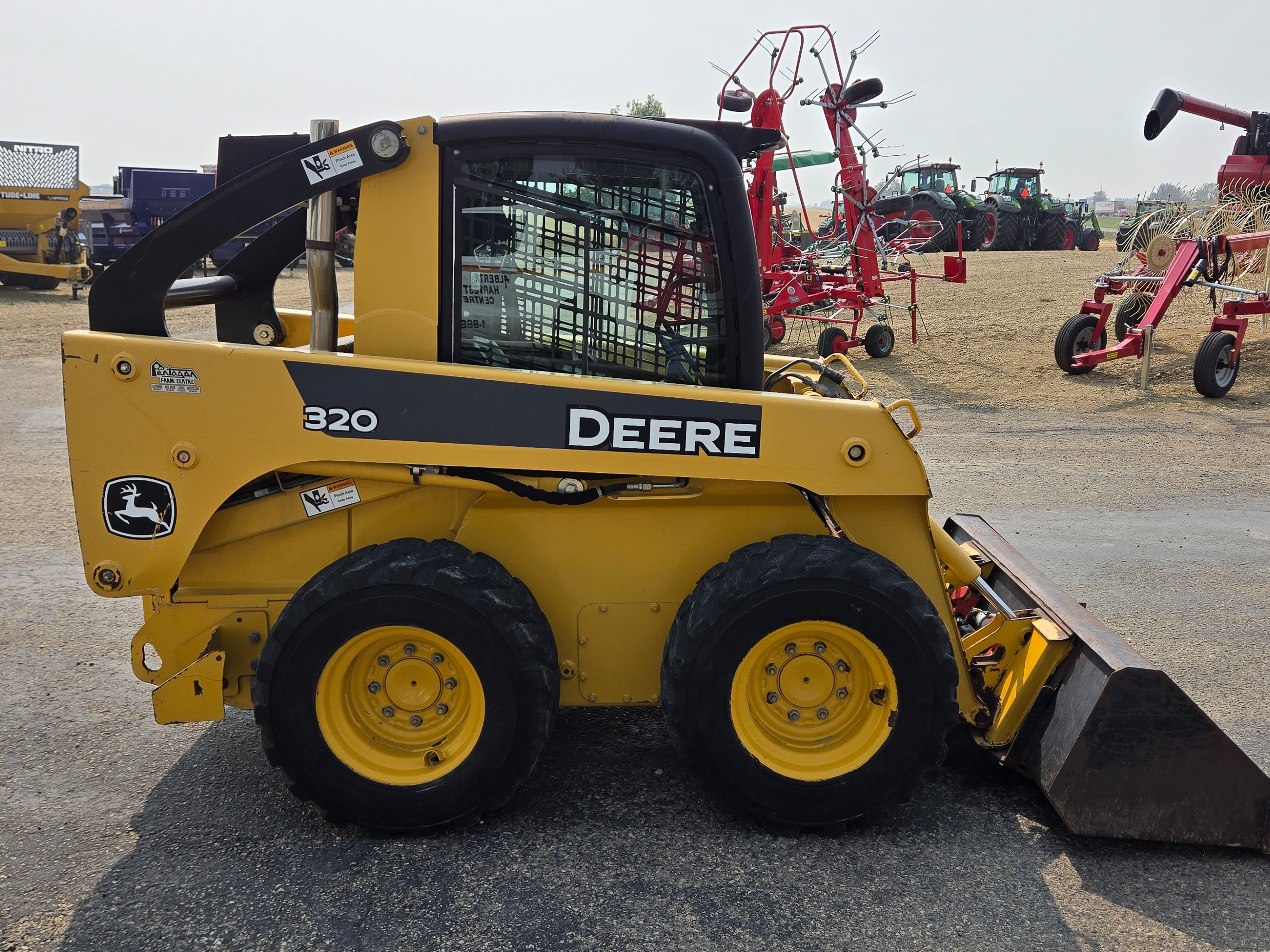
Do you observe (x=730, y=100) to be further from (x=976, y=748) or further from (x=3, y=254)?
(x=3, y=254)

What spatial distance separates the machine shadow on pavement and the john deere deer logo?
0.99m

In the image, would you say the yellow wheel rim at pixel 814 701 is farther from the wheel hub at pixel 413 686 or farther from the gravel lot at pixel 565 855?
the wheel hub at pixel 413 686

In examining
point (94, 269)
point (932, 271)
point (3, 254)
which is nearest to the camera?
point (3, 254)

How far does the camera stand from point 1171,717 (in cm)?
317

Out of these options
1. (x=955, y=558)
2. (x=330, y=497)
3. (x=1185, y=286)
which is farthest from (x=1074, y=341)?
(x=330, y=497)

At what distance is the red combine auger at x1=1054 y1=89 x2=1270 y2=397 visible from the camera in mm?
11461

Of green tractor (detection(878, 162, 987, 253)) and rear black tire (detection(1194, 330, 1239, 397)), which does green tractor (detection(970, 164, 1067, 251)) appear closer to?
green tractor (detection(878, 162, 987, 253))

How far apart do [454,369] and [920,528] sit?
1.69 m

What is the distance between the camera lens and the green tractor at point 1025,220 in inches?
1244

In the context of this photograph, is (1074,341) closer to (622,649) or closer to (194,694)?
(622,649)

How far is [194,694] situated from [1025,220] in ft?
110

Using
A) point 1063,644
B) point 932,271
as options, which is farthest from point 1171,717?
point 932,271

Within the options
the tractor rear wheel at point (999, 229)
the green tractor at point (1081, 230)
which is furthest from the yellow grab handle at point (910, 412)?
the green tractor at point (1081, 230)

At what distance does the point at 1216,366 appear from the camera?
36.6 ft
